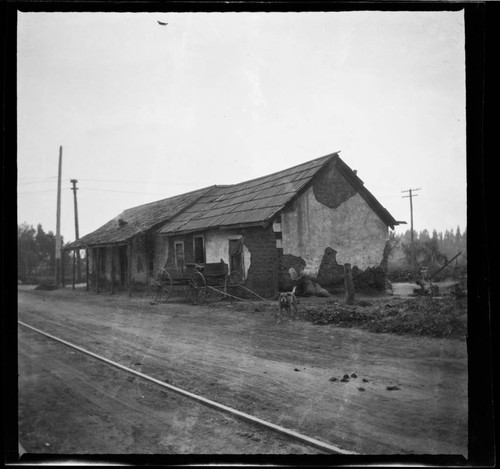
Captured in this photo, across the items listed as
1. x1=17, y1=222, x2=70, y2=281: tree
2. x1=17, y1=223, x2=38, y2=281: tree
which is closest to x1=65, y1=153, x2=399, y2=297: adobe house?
x1=17, y1=222, x2=70, y2=281: tree

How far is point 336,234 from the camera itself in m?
4.09

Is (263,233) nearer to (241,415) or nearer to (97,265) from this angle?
(241,415)

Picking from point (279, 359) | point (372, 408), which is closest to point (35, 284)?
point (279, 359)

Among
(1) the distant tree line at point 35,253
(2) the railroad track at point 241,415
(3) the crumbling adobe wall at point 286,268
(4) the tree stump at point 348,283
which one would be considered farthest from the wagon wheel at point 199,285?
(4) the tree stump at point 348,283

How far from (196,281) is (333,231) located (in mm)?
1938

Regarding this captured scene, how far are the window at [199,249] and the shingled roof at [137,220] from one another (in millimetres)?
443

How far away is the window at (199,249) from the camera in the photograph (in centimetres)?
469

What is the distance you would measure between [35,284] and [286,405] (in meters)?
2.84

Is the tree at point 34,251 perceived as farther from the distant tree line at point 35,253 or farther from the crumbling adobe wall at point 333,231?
the crumbling adobe wall at point 333,231

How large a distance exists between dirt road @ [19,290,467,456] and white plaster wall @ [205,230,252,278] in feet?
2.02

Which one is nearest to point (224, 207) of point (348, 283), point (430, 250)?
point (348, 283)

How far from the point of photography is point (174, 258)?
4945mm

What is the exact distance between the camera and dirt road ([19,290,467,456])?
2.85m
